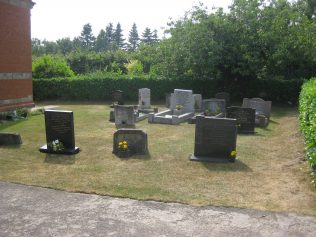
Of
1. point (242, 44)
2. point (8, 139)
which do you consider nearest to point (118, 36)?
point (242, 44)

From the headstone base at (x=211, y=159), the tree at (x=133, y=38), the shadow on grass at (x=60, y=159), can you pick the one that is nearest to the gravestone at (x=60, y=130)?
the shadow on grass at (x=60, y=159)

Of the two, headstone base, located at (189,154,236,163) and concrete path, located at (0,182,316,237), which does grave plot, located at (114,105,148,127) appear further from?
concrete path, located at (0,182,316,237)

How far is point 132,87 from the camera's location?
25.5m

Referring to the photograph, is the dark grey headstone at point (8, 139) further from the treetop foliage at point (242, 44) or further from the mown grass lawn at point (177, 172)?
the treetop foliage at point (242, 44)

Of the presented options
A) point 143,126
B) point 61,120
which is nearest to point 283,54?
point 143,126

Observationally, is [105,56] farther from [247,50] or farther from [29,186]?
[29,186]

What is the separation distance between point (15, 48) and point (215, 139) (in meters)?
13.0

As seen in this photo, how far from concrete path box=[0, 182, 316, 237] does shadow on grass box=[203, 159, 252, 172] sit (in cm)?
260

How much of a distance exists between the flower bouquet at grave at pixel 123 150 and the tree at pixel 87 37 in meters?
114

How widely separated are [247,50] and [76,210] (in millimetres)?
18577

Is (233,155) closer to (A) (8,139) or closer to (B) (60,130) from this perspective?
(B) (60,130)

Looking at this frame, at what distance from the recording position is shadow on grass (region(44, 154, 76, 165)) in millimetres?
9359

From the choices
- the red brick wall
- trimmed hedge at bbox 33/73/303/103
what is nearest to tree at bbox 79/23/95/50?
trimmed hedge at bbox 33/73/303/103

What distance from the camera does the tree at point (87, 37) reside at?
120 m
